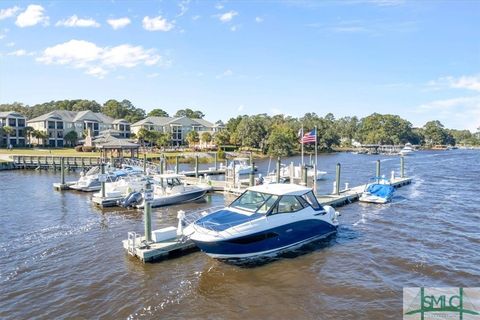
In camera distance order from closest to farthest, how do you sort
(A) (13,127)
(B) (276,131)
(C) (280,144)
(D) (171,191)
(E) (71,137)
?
(D) (171,191) < (A) (13,127) < (E) (71,137) < (C) (280,144) < (B) (276,131)

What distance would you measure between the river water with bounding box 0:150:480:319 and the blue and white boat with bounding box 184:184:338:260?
2.18ft

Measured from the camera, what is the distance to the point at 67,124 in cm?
9288

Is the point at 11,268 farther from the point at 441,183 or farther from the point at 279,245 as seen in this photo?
the point at 441,183

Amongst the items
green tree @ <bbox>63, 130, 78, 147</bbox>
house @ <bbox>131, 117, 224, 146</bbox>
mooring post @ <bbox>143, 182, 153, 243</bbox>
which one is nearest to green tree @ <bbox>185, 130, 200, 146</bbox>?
house @ <bbox>131, 117, 224, 146</bbox>

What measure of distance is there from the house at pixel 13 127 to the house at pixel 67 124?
2882 mm

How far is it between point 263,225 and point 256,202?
60.7 inches

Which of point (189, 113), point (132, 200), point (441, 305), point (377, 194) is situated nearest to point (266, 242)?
point (441, 305)

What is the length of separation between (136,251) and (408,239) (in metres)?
12.8

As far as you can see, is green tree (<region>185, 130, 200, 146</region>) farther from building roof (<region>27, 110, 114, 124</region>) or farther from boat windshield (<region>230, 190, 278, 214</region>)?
boat windshield (<region>230, 190, 278, 214</region>)

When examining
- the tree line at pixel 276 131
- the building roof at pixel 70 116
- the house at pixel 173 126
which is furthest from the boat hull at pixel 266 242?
the house at pixel 173 126

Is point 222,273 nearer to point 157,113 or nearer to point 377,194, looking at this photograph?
point 377,194

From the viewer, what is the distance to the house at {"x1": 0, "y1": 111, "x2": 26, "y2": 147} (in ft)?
283

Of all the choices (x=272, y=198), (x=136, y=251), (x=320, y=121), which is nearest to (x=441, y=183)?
(x=272, y=198)

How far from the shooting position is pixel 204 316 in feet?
34.5
